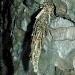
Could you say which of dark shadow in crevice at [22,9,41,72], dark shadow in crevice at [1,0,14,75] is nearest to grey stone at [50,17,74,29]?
dark shadow in crevice at [22,9,41,72]

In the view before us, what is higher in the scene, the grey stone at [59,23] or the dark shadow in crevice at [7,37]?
the grey stone at [59,23]

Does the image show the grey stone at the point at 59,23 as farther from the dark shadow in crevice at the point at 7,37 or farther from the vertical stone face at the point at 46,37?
the dark shadow in crevice at the point at 7,37

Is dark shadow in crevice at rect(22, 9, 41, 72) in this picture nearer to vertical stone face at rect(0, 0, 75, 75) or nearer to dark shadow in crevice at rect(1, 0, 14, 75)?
vertical stone face at rect(0, 0, 75, 75)

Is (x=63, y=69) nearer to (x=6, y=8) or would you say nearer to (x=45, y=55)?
(x=45, y=55)

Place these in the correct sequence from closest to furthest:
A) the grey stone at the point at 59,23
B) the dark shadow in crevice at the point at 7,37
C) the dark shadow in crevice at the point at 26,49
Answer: the grey stone at the point at 59,23
the dark shadow in crevice at the point at 26,49
the dark shadow in crevice at the point at 7,37

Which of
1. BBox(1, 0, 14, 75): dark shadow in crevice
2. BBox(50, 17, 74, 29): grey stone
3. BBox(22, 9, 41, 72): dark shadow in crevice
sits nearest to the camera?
BBox(50, 17, 74, 29): grey stone

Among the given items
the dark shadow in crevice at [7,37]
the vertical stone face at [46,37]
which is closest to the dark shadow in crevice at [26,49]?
the vertical stone face at [46,37]

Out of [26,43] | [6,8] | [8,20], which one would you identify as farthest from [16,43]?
[6,8]

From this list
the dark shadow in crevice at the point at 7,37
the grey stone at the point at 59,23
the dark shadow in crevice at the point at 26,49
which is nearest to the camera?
the grey stone at the point at 59,23

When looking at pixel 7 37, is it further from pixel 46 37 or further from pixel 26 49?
pixel 46 37
